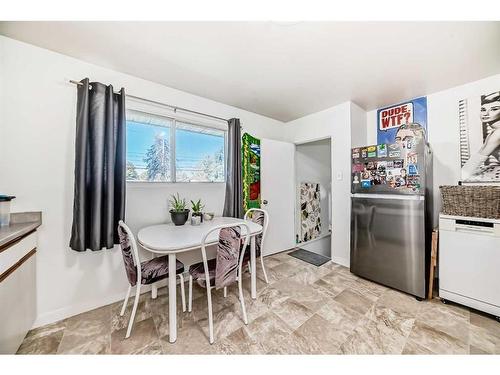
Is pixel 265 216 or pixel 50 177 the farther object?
pixel 265 216

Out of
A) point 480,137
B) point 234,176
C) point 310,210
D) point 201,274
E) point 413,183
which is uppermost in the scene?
point 480,137

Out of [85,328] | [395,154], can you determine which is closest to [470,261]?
[395,154]

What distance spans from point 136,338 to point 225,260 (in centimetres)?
87

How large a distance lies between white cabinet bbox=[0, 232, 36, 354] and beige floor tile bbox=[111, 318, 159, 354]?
1.78 ft

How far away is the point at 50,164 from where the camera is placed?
5.33ft

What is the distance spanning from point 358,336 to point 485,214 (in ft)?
5.00

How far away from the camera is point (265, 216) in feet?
7.12

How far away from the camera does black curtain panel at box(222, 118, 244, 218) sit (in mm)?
2605

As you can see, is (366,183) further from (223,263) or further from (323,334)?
(223,263)

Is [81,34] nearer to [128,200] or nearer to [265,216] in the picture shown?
[128,200]

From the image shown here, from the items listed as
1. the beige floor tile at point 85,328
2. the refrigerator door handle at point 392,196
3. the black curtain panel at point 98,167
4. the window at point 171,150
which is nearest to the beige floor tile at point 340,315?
the refrigerator door handle at point 392,196

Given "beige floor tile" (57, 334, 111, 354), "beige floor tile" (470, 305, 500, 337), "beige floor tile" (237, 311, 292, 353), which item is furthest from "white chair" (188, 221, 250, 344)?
"beige floor tile" (470, 305, 500, 337)
